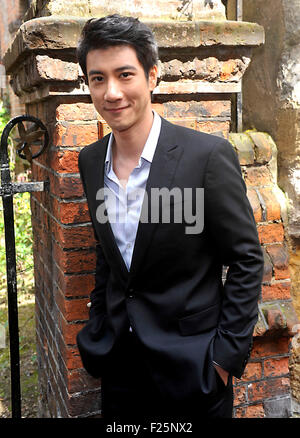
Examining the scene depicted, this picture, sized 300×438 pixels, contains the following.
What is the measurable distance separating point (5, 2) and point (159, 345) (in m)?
9.58

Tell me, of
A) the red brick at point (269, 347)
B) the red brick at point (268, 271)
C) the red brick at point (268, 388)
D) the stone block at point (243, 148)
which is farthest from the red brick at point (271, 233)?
the red brick at point (268, 388)

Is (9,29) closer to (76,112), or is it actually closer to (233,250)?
(76,112)

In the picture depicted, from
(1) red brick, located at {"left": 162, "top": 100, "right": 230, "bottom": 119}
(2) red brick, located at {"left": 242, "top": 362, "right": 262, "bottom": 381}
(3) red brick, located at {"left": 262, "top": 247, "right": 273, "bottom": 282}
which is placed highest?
(1) red brick, located at {"left": 162, "top": 100, "right": 230, "bottom": 119}

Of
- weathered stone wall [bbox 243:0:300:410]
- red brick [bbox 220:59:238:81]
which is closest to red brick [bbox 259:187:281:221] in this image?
weathered stone wall [bbox 243:0:300:410]

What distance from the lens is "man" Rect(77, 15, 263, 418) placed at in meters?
1.67

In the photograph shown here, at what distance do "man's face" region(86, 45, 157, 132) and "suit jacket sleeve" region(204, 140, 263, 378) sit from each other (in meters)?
0.34

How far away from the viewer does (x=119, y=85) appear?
1.67m

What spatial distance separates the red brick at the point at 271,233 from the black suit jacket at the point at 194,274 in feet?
2.28

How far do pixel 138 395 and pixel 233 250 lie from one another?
2.48 feet

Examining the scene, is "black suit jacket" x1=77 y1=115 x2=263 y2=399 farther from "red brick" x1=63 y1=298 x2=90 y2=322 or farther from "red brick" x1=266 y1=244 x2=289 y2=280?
"red brick" x1=266 y1=244 x2=289 y2=280

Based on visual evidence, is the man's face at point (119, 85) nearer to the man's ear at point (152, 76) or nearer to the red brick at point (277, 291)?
the man's ear at point (152, 76)

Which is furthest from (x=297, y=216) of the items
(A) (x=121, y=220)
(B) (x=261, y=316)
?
(A) (x=121, y=220)

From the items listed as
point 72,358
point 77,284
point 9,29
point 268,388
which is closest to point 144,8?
point 77,284

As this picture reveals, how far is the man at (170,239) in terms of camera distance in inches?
65.7
